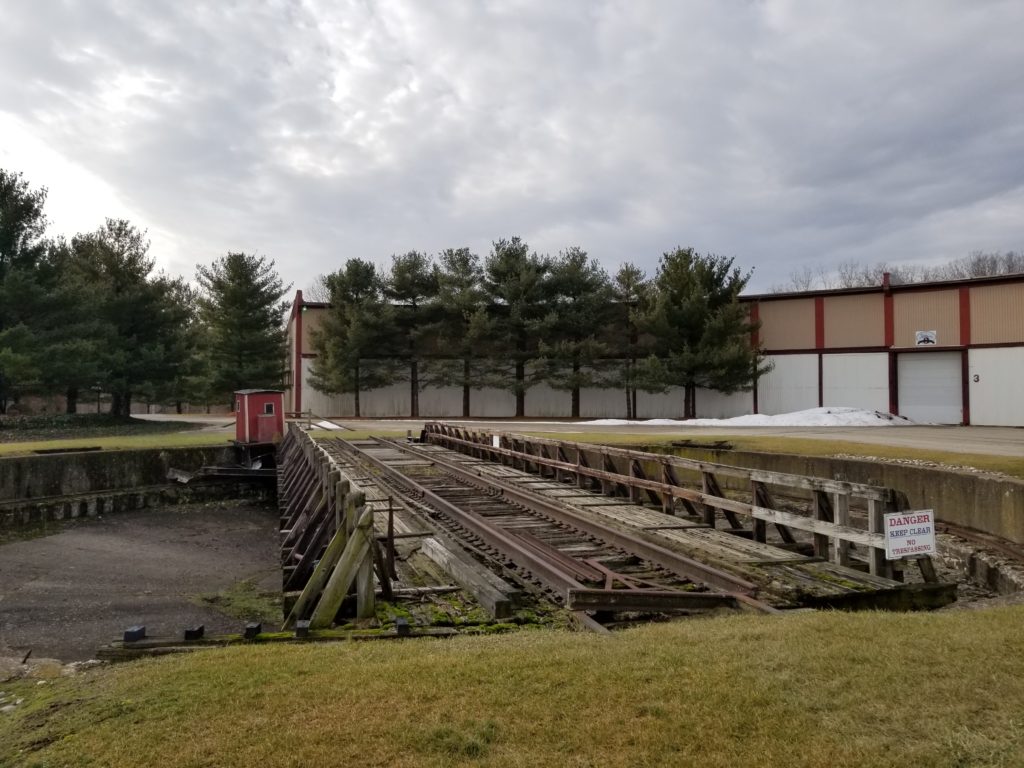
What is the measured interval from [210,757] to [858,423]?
32.2 m

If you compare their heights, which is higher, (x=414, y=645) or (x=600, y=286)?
(x=600, y=286)

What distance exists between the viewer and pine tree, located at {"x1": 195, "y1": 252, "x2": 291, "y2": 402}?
40.9 metres

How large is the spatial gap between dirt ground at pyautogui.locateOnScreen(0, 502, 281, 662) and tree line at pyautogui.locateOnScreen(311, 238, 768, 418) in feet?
72.5

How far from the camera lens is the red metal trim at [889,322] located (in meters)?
35.2

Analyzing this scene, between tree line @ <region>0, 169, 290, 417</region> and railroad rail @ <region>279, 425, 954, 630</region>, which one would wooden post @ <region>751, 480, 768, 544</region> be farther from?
tree line @ <region>0, 169, 290, 417</region>

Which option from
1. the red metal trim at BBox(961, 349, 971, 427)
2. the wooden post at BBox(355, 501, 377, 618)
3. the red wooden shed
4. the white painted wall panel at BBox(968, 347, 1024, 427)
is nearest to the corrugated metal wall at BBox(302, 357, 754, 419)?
the red metal trim at BBox(961, 349, 971, 427)

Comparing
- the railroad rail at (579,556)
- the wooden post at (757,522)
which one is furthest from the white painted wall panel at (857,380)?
the wooden post at (757,522)

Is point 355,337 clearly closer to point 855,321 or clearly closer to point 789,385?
point 789,385

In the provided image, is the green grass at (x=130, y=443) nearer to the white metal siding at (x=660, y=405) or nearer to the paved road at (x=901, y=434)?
the paved road at (x=901, y=434)

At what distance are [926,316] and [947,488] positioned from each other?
27.7m

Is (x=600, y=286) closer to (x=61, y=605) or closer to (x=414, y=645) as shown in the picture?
(x=61, y=605)

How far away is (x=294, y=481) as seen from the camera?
51.0ft

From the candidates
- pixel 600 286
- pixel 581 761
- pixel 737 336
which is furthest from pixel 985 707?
pixel 600 286

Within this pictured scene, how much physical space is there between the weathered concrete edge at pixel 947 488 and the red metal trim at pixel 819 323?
2410cm
